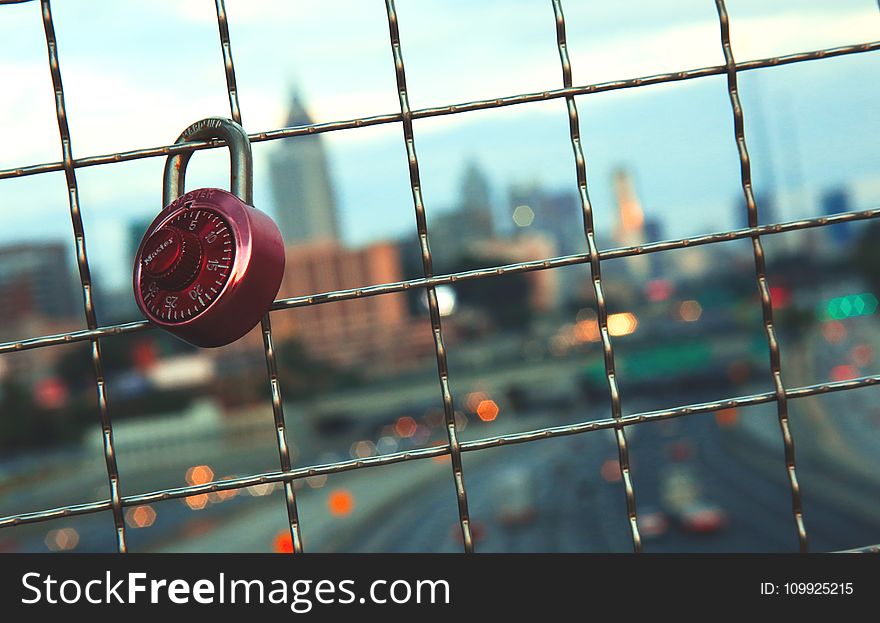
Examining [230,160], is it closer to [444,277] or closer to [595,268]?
[444,277]

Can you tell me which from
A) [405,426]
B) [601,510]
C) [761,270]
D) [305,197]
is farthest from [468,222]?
[761,270]

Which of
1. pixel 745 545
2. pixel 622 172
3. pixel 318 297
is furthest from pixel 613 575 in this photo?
pixel 622 172

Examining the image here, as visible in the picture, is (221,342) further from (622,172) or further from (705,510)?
(622,172)

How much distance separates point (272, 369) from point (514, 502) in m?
38.9

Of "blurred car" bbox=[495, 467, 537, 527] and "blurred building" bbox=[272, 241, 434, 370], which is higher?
"blurred building" bbox=[272, 241, 434, 370]

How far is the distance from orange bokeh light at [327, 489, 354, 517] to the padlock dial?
35768 mm

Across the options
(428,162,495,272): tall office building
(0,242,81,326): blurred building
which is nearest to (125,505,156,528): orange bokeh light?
(0,242,81,326): blurred building

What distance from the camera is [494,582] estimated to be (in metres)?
1.72

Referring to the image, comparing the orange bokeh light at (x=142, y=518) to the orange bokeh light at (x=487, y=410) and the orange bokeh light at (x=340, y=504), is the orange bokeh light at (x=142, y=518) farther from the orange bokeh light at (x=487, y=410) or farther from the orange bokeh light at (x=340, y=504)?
the orange bokeh light at (x=487, y=410)

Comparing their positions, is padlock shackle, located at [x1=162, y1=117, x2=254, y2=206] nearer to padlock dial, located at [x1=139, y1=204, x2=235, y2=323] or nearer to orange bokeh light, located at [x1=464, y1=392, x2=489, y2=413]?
padlock dial, located at [x1=139, y1=204, x2=235, y2=323]

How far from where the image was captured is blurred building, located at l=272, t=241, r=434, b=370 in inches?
1759

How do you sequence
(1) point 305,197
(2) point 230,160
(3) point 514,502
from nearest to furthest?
(2) point 230,160
(3) point 514,502
(1) point 305,197

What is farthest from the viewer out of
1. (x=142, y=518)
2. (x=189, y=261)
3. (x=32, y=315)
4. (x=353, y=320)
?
(x=353, y=320)

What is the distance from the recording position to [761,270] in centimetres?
190
